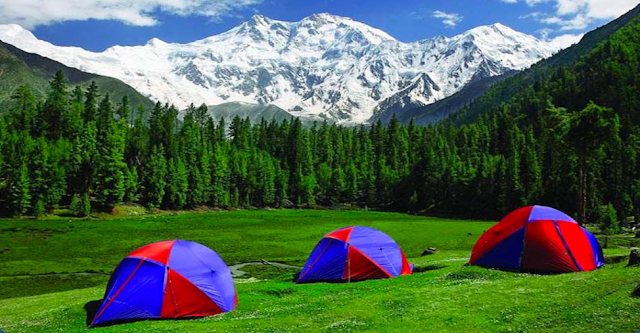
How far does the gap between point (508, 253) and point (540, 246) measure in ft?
5.96

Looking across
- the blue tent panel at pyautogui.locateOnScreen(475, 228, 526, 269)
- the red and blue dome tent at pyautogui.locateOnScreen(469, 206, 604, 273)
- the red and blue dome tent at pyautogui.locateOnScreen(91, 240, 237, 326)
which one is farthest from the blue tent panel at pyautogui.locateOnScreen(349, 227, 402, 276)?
the red and blue dome tent at pyautogui.locateOnScreen(91, 240, 237, 326)

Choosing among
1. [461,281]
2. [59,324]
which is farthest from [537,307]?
[59,324]

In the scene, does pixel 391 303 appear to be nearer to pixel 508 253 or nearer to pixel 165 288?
pixel 165 288

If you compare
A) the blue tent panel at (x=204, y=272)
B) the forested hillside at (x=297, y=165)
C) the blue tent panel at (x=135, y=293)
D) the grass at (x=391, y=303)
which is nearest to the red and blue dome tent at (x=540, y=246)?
the grass at (x=391, y=303)

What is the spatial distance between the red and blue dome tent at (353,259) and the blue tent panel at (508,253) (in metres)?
6.12

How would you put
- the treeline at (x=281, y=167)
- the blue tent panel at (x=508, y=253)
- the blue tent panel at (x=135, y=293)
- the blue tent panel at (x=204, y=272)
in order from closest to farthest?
the blue tent panel at (x=135, y=293) < the blue tent panel at (x=204, y=272) < the blue tent panel at (x=508, y=253) < the treeline at (x=281, y=167)

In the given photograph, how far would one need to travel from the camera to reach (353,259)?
104 feet

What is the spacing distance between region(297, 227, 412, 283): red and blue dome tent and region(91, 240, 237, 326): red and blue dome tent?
807 centimetres

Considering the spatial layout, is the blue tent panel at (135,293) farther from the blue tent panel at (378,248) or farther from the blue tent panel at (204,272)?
the blue tent panel at (378,248)

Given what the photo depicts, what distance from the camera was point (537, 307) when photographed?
17844mm

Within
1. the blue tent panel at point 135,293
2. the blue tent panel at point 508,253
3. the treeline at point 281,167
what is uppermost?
the treeline at point 281,167

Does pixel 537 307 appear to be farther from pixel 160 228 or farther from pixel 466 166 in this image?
pixel 466 166

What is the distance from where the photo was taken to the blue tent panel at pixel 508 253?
1120 inches

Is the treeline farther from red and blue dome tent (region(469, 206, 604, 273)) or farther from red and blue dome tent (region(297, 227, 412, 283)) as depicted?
red and blue dome tent (region(297, 227, 412, 283))
